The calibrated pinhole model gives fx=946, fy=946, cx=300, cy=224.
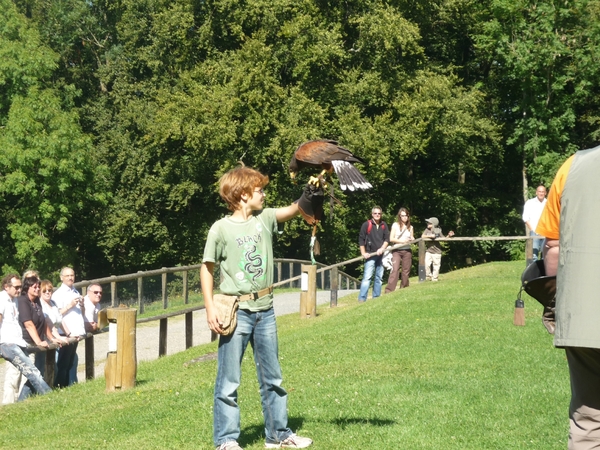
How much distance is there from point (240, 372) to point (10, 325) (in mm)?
6496

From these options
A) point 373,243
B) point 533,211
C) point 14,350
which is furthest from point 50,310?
point 533,211

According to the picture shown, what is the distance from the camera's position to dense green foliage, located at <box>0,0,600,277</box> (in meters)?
38.4

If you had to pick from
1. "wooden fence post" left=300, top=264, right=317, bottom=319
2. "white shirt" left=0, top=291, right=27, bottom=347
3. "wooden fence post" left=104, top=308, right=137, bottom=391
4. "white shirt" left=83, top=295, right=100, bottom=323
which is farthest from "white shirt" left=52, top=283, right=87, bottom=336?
"wooden fence post" left=300, top=264, right=317, bottom=319

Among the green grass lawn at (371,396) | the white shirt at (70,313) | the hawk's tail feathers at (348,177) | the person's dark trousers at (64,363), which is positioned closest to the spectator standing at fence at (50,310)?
the white shirt at (70,313)

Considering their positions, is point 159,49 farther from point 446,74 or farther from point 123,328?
point 123,328

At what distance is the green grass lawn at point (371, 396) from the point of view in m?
7.63

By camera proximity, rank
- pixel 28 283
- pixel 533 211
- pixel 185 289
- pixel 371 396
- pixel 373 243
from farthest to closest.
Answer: pixel 185 289, pixel 373 243, pixel 533 211, pixel 28 283, pixel 371 396

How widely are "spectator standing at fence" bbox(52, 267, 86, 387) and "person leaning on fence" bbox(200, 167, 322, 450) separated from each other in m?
6.88

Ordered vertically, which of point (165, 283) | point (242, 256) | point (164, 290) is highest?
point (242, 256)

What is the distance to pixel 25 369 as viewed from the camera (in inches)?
489

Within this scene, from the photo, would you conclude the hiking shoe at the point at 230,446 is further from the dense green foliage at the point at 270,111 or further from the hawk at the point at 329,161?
the dense green foliage at the point at 270,111

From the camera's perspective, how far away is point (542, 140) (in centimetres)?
4006

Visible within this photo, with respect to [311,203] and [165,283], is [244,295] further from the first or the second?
[165,283]

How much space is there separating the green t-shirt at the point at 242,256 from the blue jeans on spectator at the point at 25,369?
6325 mm
